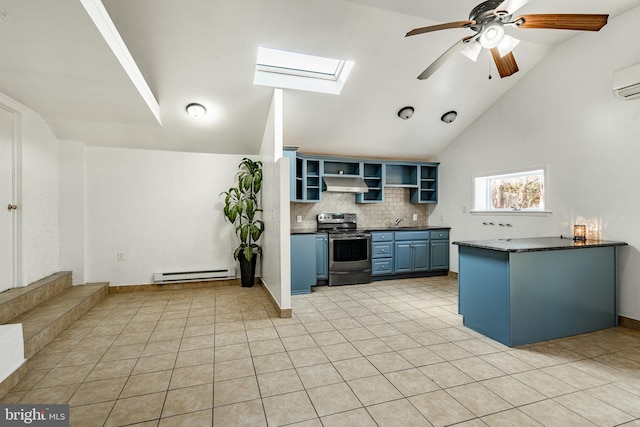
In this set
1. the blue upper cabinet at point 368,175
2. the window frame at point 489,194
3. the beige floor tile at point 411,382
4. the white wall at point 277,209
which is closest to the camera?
the beige floor tile at point 411,382

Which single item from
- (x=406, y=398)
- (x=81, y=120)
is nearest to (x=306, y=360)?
(x=406, y=398)

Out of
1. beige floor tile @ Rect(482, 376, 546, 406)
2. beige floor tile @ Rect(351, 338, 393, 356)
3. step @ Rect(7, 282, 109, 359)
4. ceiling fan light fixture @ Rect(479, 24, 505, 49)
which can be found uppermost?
ceiling fan light fixture @ Rect(479, 24, 505, 49)

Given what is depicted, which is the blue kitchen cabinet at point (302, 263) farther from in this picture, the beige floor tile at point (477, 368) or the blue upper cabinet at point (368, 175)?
the beige floor tile at point (477, 368)

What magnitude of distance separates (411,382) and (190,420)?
145 centimetres

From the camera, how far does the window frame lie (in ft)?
12.8

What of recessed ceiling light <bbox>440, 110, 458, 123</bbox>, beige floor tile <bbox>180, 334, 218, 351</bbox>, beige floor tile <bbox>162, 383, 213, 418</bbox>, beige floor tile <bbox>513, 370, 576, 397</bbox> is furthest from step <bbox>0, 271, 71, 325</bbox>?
recessed ceiling light <bbox>440, 110, 458, 123</bbox>

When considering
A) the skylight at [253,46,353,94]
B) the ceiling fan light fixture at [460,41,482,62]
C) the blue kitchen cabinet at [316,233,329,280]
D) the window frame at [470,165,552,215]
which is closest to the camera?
the ceiling fan light fixture at [460,41,482,62]

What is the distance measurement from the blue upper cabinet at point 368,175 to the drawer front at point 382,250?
813mm

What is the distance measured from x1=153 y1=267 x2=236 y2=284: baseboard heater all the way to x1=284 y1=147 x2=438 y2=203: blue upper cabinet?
162cm

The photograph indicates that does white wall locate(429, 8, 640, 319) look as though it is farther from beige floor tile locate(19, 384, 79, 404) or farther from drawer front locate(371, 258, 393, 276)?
beige floor tile locate(19, 384, 79, 404)

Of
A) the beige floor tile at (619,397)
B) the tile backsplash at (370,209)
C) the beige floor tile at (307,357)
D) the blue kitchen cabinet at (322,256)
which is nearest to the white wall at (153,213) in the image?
the tile backsplash at (370,209)

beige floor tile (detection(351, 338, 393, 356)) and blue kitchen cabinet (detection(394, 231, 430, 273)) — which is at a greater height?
blue kitchen cabinet (detection(394, 231, 430, 273))

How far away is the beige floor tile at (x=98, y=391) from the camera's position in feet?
6.37

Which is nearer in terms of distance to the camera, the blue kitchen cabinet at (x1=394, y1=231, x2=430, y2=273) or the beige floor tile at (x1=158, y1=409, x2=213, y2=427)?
the beige floor tile at (x1=158, y1=409, x2=213, y2=427)
